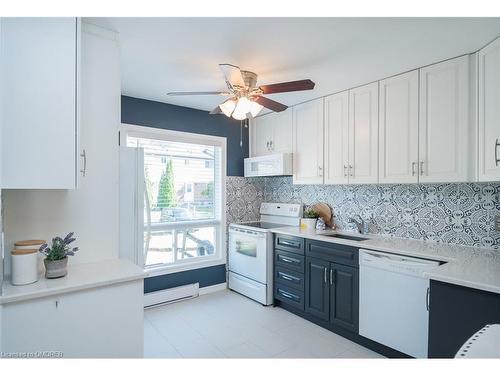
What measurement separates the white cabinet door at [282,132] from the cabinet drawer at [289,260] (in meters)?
1.25

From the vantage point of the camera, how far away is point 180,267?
11.5ft

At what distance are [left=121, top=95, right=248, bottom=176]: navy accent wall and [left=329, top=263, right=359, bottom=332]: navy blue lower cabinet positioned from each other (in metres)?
1.97

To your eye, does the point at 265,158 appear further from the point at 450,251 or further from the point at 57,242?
the point at 57,242

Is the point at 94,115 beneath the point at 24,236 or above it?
above

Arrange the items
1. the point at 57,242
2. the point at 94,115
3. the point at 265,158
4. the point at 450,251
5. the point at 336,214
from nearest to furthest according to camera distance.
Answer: the point at 57,242
the point at 94,115
the point at 450,251
the point at 336,214
the point at 265,158

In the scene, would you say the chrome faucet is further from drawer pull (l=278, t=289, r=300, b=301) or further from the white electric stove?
drawer pull (l=278, t=289, r=300, b=301)

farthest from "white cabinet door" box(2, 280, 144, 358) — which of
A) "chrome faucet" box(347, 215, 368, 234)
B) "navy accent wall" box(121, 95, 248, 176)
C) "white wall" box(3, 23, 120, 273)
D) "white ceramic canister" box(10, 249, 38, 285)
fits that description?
"chrome faucet" box(347, 215, 368, 234)

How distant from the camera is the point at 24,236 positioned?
166 cm

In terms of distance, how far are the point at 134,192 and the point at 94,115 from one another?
22.4 inches

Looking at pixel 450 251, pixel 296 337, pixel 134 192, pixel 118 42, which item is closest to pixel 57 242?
pixel 134 192

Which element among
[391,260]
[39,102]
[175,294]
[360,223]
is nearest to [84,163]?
[39,102]
